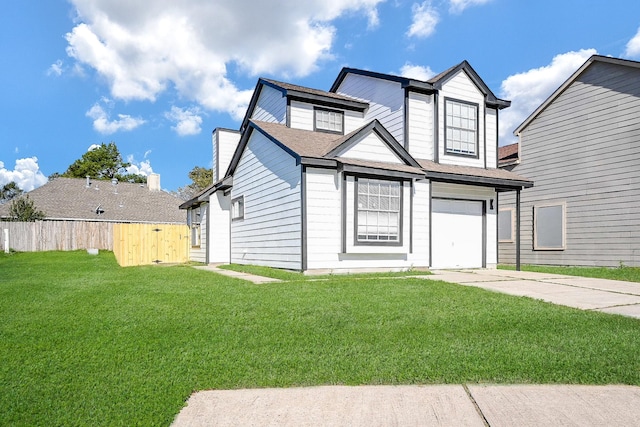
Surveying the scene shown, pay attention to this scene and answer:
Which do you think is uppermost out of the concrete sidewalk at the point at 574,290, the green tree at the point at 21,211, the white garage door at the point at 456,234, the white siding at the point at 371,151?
the white siding at the point at 371,151

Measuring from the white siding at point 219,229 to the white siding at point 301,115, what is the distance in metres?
4.19

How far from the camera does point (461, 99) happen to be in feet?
44.0

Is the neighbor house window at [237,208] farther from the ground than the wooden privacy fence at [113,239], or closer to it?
farther from the ground

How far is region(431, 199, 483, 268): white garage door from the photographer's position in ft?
41.9

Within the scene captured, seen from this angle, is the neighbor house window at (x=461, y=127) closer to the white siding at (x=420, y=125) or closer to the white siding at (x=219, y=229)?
the white siding at (x=420, y=125)

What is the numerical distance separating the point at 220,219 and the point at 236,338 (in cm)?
1169

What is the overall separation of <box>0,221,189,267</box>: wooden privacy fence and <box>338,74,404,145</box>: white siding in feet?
29.4

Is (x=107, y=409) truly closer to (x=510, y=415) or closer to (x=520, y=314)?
(x=510, y=415)

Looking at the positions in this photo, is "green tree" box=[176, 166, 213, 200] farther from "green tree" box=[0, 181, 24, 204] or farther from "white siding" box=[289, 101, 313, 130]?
"white siding" box=[289, 101, 313, 130]

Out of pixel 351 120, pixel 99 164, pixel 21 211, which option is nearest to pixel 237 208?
pixel 351 120

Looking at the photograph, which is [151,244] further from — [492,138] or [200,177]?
[200,177]

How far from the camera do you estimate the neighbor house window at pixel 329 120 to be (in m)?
14.0

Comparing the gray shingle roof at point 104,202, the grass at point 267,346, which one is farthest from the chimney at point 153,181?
the grass at point 267,346

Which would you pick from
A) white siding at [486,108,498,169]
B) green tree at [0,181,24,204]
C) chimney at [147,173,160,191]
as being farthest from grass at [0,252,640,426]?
green tree at [0,181,24,204]
